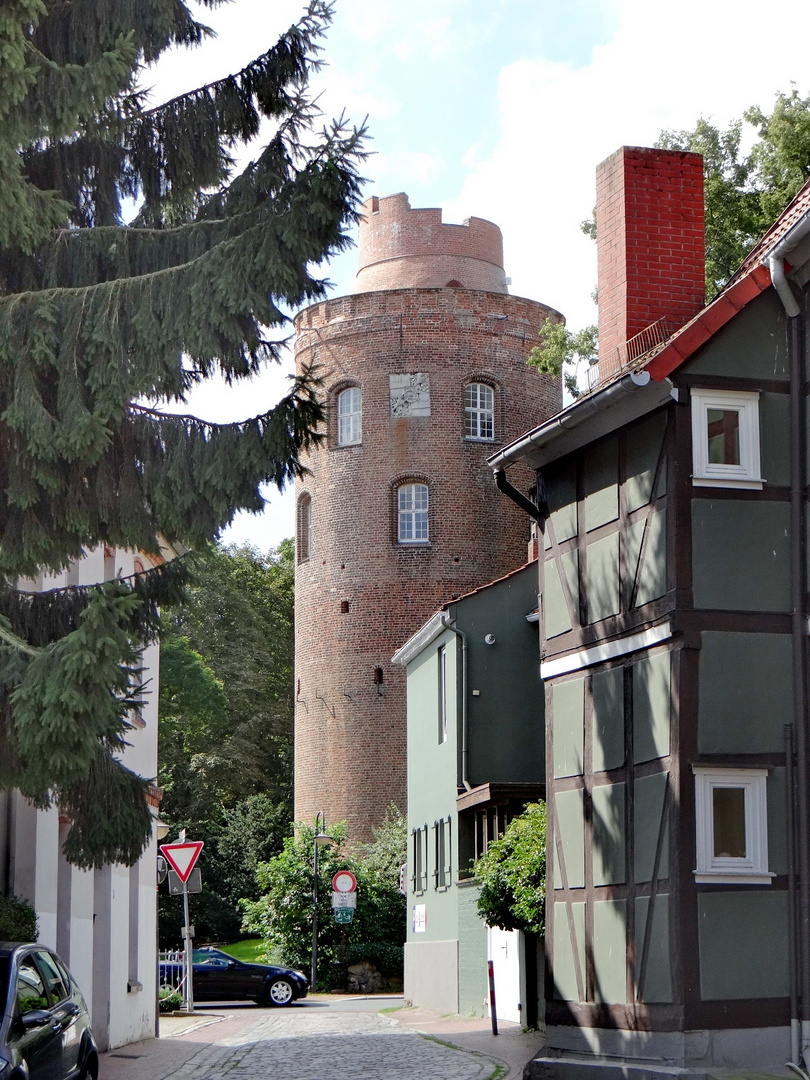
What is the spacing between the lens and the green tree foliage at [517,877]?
17969 millimetres

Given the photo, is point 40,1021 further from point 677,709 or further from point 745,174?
point 745,174

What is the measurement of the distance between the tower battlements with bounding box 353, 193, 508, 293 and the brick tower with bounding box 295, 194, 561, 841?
1642 mm

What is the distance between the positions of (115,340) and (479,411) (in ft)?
106

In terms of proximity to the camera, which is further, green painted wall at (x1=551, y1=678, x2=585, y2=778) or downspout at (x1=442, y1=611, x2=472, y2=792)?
downspout at (x1=442, y1=611, x2=472, y2=792)

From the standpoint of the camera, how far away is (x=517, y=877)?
18344 millimetres

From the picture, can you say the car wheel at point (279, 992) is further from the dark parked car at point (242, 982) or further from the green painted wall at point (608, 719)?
the green painted wall at point (608, 719)

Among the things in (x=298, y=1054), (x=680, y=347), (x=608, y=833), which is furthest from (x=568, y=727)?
(x=298, y=1054)

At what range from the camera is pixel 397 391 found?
43062mm

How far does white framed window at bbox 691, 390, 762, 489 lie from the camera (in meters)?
14.1

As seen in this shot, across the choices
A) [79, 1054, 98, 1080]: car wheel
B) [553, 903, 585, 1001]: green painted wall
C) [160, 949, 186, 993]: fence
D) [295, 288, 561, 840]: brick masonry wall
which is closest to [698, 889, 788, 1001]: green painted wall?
[553, 903, 585, 1001]: green painted wall

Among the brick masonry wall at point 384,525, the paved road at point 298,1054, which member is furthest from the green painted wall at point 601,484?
the brick masonry wall at point 384,525

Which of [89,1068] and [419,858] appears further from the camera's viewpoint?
[419,858]

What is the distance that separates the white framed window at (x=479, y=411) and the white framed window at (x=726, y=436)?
2912 cm

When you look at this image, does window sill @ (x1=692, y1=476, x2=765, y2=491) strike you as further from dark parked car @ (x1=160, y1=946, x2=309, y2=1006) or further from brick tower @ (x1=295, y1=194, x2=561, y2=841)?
brick tower @ (x1=295, y1=194, x2=561, y2=841)
